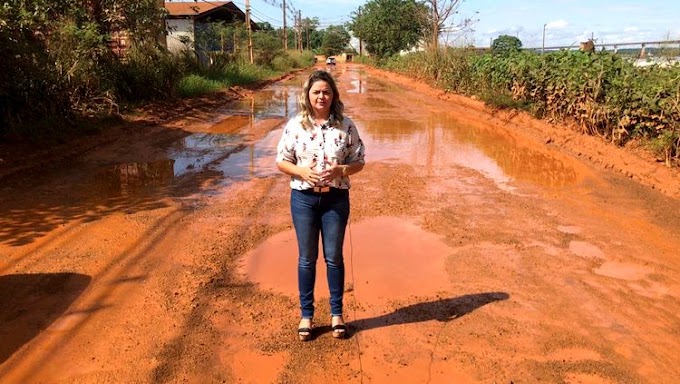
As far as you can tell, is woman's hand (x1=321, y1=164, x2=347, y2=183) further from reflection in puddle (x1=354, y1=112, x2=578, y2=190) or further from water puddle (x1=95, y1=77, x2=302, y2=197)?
reflection in puddle (x1=354, y1=112, x2=578, y2=190)

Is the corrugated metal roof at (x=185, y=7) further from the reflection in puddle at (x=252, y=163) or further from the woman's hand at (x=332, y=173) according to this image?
the woman's hand at (x=332, y=173)

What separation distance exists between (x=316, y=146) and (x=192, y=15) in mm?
30226

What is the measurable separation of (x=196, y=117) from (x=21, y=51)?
18.8 ft

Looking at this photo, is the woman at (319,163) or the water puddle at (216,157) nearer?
the woman at (319,163)

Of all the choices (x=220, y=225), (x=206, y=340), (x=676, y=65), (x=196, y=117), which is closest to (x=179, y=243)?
(x=220, y=225)

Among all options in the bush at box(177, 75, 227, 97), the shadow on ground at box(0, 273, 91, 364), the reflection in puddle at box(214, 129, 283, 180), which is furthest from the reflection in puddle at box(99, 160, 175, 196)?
the bush at box(177, 75, 227, 97)

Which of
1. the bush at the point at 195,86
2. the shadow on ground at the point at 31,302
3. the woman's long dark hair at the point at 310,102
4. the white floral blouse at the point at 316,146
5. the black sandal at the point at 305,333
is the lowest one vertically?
the black sandal at the point at 305,333

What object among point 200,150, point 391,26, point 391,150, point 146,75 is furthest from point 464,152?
point 391,26

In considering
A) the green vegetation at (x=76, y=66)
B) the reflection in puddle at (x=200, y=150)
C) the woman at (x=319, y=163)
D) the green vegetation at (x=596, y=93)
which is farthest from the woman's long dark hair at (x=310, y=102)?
the green vegetation at (x=76, y=66)

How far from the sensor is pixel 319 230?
11.2 ft

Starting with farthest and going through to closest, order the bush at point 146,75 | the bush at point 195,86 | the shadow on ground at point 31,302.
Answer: the bush at point 195,86 → the bush at point 146,75 → the shadow on ground at point 31,302

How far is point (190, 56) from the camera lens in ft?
67.8

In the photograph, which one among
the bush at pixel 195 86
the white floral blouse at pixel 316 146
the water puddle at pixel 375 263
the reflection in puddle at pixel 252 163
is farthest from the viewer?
the bush at pixel 195 86

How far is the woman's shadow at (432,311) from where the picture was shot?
12.0 feet
